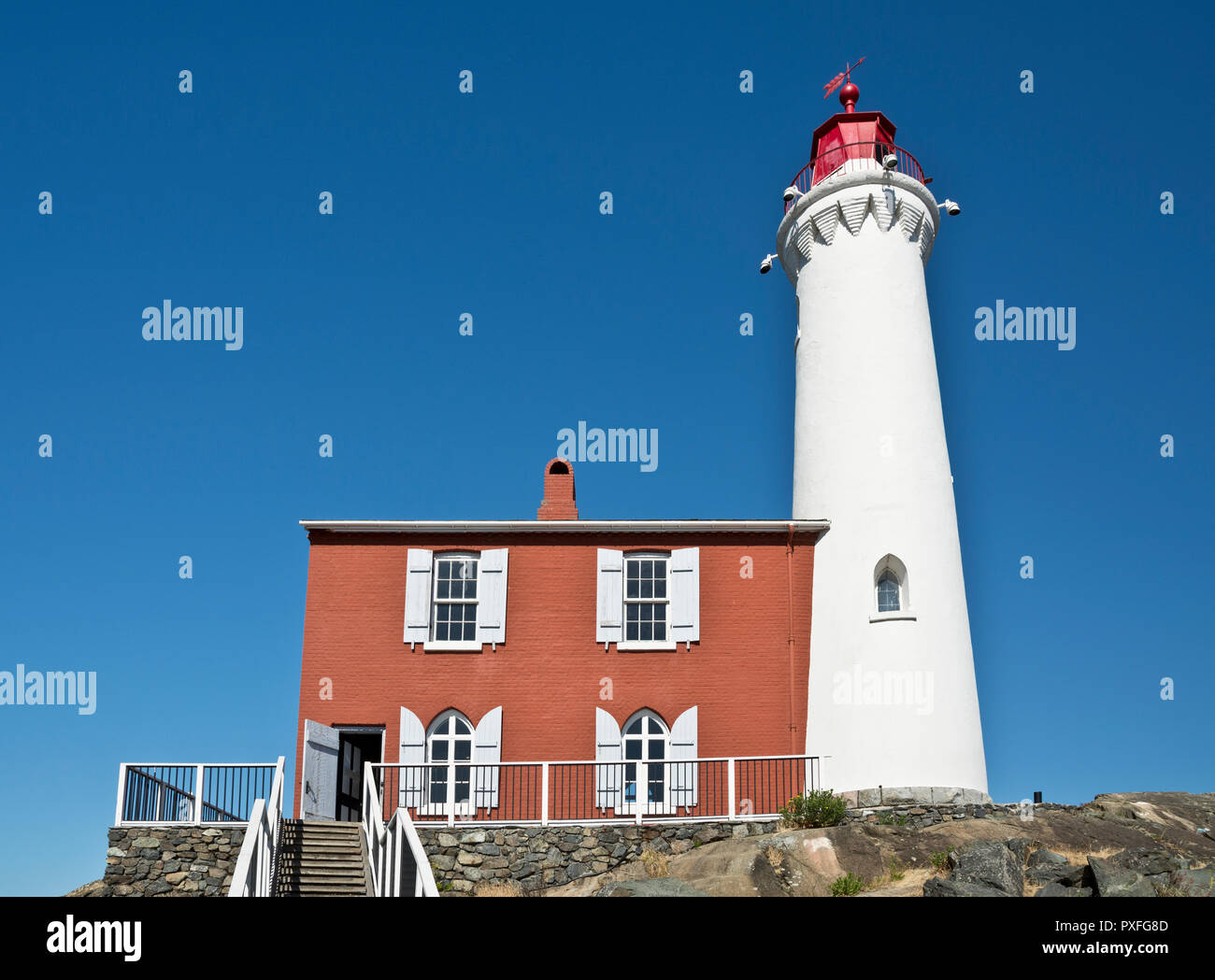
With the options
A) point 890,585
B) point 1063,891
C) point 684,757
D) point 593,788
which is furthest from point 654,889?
point 890,585

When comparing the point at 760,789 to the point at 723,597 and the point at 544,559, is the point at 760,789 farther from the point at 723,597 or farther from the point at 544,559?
the point at 544,559

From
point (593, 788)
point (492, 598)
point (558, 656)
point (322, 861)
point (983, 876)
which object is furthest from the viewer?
point (492, 598)

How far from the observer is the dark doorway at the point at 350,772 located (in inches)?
885

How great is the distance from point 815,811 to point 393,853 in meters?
7.05

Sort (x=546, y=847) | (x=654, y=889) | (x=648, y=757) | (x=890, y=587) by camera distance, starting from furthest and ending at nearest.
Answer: (x=890, y=587) → (x=648, y=757) → (x=546, y=847) → (x=654, y=889)

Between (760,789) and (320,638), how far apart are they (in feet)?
28.4

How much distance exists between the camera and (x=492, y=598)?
74.9 feet

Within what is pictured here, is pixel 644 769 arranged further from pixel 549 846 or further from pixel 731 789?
pixel 549 846

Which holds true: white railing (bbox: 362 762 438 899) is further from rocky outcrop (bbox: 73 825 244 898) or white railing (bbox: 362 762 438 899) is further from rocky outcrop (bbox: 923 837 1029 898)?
rocky outcrop (bbox: 923 837 1029 898)

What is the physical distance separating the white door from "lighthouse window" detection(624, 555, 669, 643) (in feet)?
A: 18.9

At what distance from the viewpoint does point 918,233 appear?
25.0 m

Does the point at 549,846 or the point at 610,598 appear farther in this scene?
the point at 610,598

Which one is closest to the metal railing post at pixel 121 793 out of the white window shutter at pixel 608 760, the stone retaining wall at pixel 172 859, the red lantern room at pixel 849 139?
the stone retaining wall at pixel 172 859
